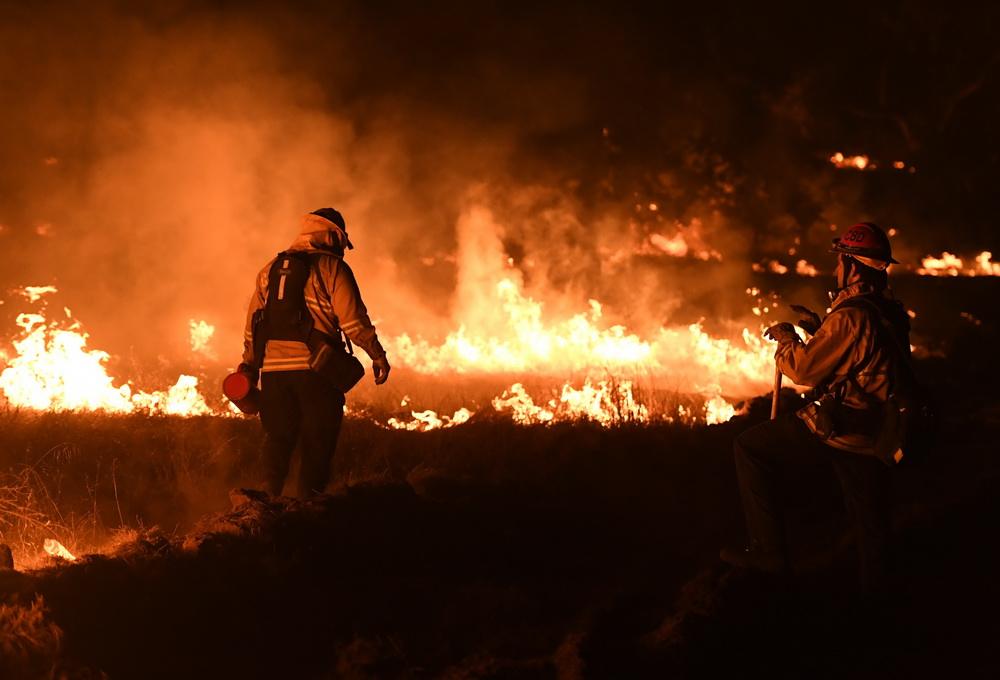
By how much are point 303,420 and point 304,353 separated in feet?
1.30

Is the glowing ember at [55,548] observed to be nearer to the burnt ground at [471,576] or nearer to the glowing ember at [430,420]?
the burnt ground at [471,576]

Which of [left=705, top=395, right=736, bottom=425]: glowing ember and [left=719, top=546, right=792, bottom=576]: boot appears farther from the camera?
[left=705, top=395, right=736, bottom=425]: glowing ember

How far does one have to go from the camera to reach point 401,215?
18609 millimetres

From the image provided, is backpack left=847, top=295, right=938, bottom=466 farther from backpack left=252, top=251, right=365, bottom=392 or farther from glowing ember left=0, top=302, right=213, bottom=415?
glowing ember left=0, top=302, right=213, bottom=415

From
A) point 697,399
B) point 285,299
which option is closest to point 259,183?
point 697,399

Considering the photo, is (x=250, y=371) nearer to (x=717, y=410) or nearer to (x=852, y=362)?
(x=852, y=362)

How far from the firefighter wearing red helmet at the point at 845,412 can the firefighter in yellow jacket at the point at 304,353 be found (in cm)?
221

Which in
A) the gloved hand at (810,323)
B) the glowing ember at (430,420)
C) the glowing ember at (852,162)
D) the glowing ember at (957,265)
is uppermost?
the glowing ember at (852,162)

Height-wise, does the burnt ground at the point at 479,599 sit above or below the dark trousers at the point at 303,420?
below

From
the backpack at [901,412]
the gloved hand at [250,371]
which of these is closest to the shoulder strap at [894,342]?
the backpack at [901,412]

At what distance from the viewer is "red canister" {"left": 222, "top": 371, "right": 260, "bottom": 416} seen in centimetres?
510

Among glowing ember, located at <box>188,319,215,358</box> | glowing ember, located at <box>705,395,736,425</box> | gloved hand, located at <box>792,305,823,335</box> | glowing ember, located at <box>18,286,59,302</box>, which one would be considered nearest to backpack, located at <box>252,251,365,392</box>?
gloved hand, located at <box>792,305,823,335</box>

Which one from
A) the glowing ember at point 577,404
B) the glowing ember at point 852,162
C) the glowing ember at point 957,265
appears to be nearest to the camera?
the glowing ember at point 577,404

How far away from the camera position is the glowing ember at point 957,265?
23.7 m
